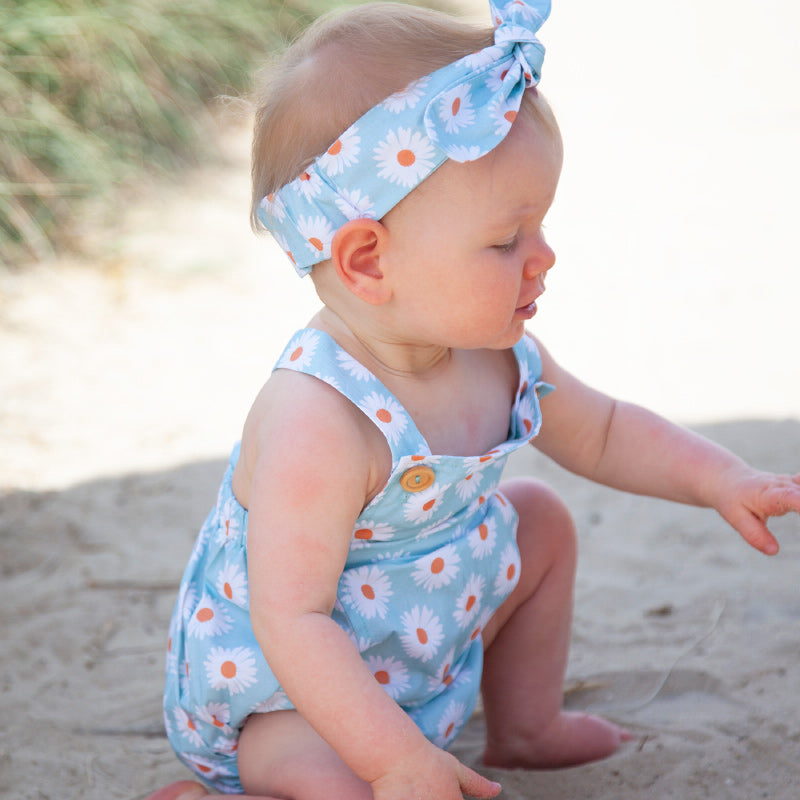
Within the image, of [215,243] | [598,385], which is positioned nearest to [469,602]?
[598,385]

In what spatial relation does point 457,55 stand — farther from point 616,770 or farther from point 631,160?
point 631,160

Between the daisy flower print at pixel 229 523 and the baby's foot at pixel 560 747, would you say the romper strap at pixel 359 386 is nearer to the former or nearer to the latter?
the daisy flower print at pixel 229 523

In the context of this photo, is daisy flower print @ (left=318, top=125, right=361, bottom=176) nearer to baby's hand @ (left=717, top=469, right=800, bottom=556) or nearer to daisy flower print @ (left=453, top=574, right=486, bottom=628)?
daisy flower print @ (left=453, top=574, right=486, bottom=628)

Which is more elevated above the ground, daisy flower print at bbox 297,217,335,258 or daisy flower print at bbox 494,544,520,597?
daisy flower print at bbox 297,217,335,258

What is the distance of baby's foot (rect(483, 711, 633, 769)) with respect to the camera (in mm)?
1875

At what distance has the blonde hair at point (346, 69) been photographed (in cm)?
148

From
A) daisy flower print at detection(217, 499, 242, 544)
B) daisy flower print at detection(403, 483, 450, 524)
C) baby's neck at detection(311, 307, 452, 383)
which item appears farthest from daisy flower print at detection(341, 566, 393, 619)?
baby's neck at detection(311, 307, 452, 383)

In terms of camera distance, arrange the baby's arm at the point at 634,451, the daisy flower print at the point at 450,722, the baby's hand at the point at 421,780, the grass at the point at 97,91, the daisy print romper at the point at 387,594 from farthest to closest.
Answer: the grass at the point at 97,91, the baby's arm at the point at 634,451, the daisy flower print at the point at 450,722, the daisy print romper at the point at 387,594, the baby's hand at the point at 421,780

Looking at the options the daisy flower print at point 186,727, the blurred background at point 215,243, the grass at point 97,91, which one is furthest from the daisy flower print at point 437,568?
the grass at point 97,91

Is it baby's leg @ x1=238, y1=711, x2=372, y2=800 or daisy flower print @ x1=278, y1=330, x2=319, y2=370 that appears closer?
baby's leg @ x1=238, y1=711, x2=372, y2=800

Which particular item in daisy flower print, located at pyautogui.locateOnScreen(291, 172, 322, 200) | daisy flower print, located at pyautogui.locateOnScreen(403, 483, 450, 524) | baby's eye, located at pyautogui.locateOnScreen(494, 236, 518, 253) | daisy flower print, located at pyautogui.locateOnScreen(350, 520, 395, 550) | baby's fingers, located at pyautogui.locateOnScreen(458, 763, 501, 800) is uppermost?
daisy flower print, located at pyautogui.locateOnScreen(291, 172, 322, 200)

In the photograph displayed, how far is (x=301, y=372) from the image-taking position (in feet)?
5.13

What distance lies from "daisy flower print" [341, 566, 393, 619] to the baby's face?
390 mm

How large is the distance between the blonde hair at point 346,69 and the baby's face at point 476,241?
0.33ft
